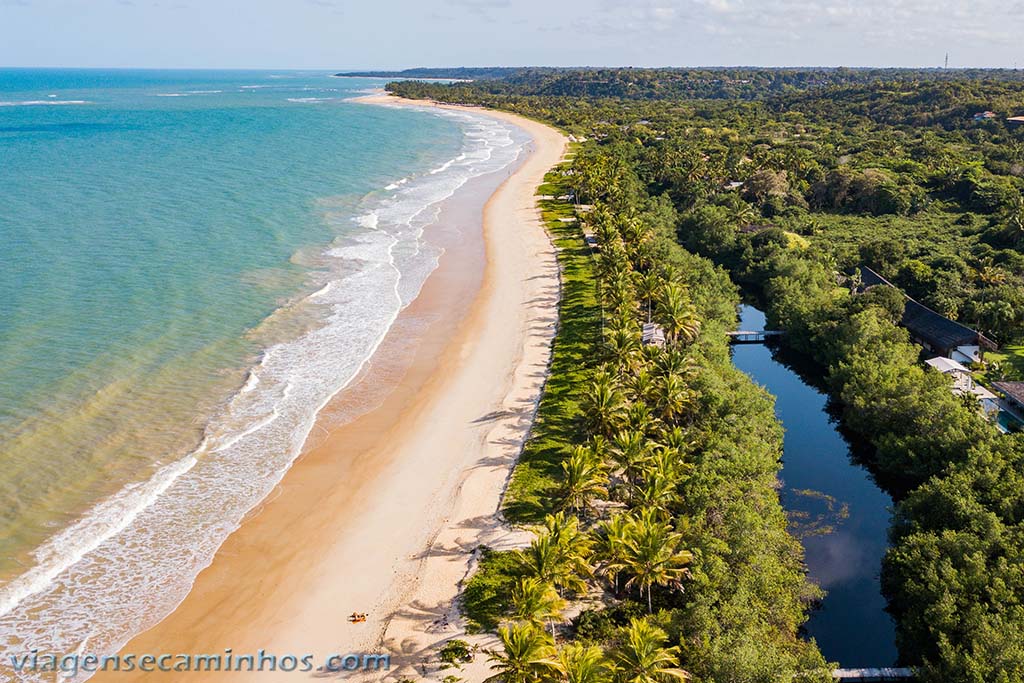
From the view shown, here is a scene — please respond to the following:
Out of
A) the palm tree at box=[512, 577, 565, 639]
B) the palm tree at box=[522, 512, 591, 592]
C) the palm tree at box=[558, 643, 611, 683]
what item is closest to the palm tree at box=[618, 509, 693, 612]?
the palm tree at box=[522, 512, 591, 592]

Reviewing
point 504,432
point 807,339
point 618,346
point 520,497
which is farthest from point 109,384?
point 807,339

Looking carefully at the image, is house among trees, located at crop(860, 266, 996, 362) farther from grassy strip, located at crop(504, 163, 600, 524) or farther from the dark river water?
grassy strip, located at crop(504, 163, 600, 524)

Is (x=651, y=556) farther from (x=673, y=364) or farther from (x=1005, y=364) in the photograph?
(x=1005, y=364)

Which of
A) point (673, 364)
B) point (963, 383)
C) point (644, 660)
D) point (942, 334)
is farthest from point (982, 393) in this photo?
point (644, 660)

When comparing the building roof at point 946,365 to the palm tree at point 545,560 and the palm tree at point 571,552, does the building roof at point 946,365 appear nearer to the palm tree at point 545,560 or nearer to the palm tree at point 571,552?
the palm tree at point 571,552

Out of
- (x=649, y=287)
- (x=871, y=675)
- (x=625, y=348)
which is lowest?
(x=871, y=675)

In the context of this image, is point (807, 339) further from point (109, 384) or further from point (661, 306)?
point (109, 384)
